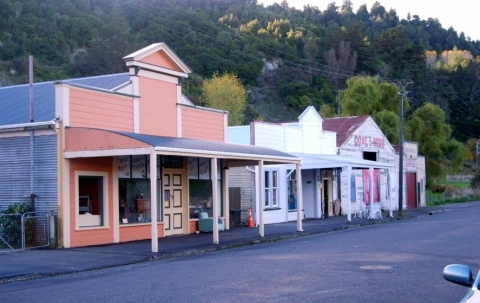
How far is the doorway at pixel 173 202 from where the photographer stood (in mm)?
25145

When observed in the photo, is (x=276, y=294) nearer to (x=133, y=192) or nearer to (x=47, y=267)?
(x=47, y=267)

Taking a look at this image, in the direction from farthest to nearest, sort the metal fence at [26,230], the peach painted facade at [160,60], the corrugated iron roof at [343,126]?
the corrugated iron roof at [343,126] < the peach painted facade at [160,60] < the metal fence at [26,230]

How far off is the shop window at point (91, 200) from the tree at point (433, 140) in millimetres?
44585

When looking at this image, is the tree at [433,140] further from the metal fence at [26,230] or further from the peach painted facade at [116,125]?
the metal fence at [26,230]

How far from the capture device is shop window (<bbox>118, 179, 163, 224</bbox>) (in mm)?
22906

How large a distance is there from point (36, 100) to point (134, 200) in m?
4.95

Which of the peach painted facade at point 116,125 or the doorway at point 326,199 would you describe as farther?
the doorway at point 326,199

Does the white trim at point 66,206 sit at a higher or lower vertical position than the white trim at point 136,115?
lower

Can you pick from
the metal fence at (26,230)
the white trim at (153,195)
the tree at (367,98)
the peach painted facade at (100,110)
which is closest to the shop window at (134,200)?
the peach painted facade at (100,110)

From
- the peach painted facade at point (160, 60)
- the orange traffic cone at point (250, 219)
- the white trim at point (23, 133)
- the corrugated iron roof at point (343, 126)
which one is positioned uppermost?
the peach painted facade at point (160, 60)

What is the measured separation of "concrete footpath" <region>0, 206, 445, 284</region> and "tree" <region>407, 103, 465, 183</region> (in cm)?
3671

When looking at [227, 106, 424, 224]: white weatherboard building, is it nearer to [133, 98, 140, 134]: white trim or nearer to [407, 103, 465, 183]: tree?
[133, 98, 140, 134]: white trim

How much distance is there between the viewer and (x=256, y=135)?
31.2 m

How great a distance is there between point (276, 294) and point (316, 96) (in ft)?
248
